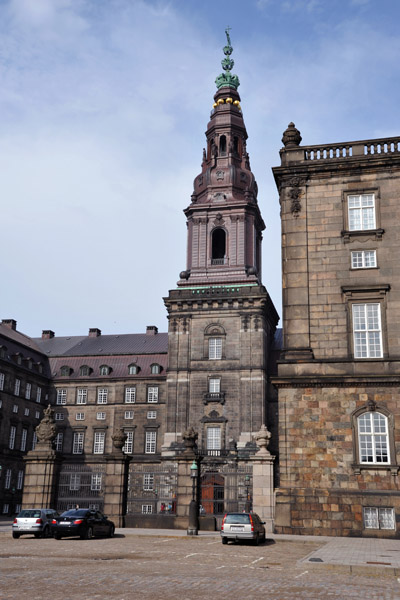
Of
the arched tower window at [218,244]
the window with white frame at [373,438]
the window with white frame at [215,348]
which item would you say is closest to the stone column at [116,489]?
the window with white frame at [373,438]

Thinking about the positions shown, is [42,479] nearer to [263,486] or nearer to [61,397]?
[263,486]

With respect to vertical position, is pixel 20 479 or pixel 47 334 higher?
pixel 47 334

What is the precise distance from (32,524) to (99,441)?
52.4 metres

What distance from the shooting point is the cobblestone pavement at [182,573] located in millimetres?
12953

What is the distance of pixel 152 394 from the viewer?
81312 millimetres

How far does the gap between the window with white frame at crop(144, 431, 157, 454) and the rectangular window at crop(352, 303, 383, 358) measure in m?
50.9

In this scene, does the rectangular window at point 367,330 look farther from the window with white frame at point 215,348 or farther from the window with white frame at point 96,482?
the window with white frame at point 96,482

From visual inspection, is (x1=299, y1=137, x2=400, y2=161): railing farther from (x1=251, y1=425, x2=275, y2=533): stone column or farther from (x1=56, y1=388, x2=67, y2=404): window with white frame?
(x1=56, y1=388, x2=67, y2=404): window with white frame

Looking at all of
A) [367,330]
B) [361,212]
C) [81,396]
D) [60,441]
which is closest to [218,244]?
[81,396]

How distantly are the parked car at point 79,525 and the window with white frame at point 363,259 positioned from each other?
1713 centimetres

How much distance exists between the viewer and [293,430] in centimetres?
2942

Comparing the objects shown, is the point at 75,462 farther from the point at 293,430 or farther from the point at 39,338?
the point at 293,430

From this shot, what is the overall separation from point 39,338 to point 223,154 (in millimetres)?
40094

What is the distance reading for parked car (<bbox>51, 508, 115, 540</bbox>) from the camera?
88.7 feet
